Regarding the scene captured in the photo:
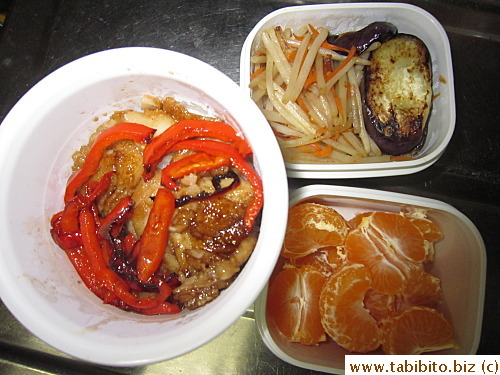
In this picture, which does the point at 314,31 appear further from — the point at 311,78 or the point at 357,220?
the point at 357,220

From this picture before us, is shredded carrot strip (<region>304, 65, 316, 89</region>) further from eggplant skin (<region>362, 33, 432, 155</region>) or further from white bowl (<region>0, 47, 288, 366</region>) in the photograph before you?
white bowl (<region>0, 47, 288, 366</region>)

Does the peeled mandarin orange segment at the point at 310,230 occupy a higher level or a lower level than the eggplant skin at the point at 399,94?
lower

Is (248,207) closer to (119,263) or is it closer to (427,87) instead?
(119,263)

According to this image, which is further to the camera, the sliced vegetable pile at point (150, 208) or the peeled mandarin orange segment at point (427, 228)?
the peeled mandarin orange segment at point (427, 228)

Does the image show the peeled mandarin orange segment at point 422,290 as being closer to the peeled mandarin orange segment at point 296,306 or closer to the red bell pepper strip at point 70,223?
the peeled mandarin orange segment at point 296,306

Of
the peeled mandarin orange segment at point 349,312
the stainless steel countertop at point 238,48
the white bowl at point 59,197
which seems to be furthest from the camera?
the stainless steel countertop at point 238,48

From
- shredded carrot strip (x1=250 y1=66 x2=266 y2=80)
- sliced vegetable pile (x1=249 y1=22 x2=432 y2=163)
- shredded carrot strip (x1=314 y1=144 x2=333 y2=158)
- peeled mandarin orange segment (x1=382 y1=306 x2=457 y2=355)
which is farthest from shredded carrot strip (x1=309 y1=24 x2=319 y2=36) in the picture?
peeled mandarin orange segment (x1=382 y1=306 x2=457 y2=355)

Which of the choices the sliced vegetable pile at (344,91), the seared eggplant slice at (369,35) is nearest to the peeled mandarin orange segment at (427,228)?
the sliced vegetable pile at (344,91)
